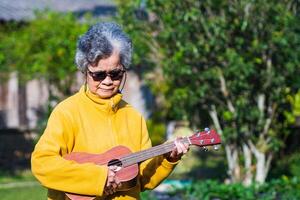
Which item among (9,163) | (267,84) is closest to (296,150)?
(267,84)

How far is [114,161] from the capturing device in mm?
3881

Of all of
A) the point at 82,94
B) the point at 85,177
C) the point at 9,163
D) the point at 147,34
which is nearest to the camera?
the point at 85,177

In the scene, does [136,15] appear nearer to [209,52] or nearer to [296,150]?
[209,52]

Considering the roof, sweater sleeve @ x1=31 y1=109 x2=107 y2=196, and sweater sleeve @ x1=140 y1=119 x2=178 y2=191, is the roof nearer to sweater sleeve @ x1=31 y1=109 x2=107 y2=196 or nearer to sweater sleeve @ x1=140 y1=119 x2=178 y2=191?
sweater sleeve @ x1=140 y1=119 x2=178 y2=191

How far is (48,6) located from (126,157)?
14615mm

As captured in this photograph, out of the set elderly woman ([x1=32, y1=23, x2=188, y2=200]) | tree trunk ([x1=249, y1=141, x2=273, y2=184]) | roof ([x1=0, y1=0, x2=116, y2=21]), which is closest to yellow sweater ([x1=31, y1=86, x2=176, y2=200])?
elderly woman ([x1=32, y1=23, x2=188, y2=200])

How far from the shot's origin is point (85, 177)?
3795mm

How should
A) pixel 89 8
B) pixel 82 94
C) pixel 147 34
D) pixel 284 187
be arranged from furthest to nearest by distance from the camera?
pixel 89 8 → pixel 147 34 → pixel 284 187 → pixel 82 94

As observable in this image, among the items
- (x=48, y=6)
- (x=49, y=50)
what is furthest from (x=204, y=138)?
(x=48, y=6)

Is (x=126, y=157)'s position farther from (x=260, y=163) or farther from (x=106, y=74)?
(x=260, y=163)

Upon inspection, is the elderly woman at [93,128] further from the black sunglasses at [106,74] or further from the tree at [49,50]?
the tree at [49,50]

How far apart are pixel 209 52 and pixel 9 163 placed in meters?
8.68

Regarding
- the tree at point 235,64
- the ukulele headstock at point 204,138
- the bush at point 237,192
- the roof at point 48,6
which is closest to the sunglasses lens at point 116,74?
the ukulele headstock at point 204,138

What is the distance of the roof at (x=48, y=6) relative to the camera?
18891mm
